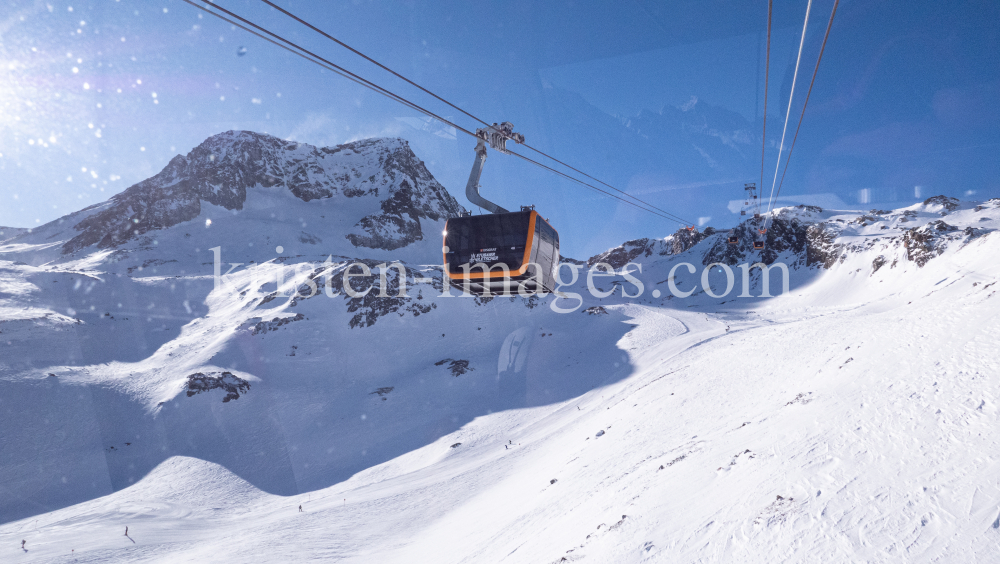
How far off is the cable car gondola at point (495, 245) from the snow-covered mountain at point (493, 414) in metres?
5.90

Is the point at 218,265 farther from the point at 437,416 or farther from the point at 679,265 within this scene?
the point at 679,265

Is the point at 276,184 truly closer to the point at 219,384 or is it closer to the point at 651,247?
the point at 219,384

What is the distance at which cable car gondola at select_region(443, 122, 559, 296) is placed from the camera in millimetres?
10445

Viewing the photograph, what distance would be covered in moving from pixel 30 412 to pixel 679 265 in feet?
414

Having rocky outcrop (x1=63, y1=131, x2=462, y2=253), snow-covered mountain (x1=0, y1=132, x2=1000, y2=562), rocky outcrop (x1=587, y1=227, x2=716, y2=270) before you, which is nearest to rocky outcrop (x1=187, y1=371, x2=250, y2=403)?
snow-covered mountain (x1=0, y1=132, x2=1000, y2=562)

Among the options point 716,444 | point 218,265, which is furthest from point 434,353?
point 218,265

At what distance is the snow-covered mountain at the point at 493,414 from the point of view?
22.9 ft

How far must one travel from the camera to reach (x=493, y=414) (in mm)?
33625

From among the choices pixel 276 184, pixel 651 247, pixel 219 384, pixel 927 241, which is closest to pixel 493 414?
pixel 219 384

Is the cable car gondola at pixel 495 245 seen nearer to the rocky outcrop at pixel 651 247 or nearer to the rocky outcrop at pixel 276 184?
the rocky outcrop at pixel 276 184

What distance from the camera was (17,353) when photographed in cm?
3778

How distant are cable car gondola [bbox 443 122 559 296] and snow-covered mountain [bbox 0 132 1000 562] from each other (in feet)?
19.4

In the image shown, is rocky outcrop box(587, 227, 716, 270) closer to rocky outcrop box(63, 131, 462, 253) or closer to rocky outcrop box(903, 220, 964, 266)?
rocky outcrop box(63, 131, 462, 253)

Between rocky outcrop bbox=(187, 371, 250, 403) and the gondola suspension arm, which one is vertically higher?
the gondola suspension arm
